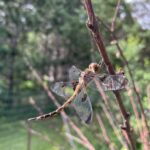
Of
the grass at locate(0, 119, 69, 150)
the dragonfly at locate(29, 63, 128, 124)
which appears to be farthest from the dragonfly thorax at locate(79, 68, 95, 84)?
the grass at locate(0, 119, 69, 150)

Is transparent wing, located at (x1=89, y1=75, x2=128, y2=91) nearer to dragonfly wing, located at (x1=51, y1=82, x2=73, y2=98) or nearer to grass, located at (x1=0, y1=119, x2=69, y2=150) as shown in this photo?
dragonfly wing, located at (x1=51, y1=82, x2=73, y2=98)

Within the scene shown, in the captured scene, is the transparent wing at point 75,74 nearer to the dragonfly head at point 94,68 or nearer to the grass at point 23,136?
the dragonfly head at point 94,68

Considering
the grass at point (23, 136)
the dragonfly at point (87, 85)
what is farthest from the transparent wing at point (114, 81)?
the grass at point (23, 136)

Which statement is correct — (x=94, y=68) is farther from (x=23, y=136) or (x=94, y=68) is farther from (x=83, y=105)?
(x=23, y=136)

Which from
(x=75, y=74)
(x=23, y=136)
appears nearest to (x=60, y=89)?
(x=75, y=74)

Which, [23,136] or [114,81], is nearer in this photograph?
[114,81]

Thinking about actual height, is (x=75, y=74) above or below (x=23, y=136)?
below

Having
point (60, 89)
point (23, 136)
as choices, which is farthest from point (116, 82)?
point (23, 136)

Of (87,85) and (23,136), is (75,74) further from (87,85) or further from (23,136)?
(23,136)

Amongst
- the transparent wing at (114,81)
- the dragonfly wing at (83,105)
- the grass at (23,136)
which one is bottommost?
the dragonfly wing at (83,105)
